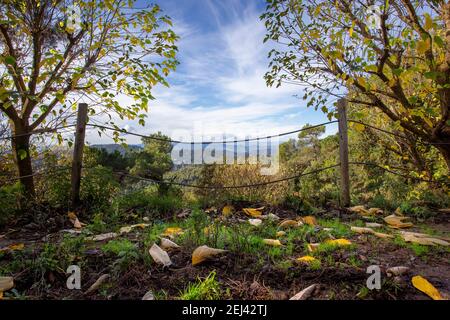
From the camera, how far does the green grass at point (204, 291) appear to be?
1769 millimetres

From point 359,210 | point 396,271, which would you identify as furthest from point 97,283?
point 359,210

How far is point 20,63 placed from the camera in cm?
523

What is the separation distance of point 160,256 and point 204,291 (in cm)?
64

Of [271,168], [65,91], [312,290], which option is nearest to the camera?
[312,290]

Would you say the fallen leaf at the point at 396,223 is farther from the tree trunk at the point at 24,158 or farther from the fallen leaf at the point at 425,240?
the tree trunk at the point at 24,158

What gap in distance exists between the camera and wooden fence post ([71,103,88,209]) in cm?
467

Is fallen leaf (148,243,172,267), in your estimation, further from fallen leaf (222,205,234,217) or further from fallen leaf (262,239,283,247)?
fallen leaf (222,205,234,217)

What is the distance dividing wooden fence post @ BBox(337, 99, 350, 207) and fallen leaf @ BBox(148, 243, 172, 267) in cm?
309

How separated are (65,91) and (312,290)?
486 cm

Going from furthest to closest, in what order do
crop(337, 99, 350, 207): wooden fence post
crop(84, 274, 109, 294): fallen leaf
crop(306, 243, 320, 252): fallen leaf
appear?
crop(337, 99, 350, 207): wooden fence post
crop(306, 243, 320, 252): fallen leaf
crop(84, 274, 109, 294): fallen leaf

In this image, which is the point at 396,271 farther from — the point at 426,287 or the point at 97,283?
the point at 97,283

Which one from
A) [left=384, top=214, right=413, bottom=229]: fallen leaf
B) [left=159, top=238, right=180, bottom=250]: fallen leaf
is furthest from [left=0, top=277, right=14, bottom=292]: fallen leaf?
[left=384, top=214, right=413, bottom=229]: fallen leaf
